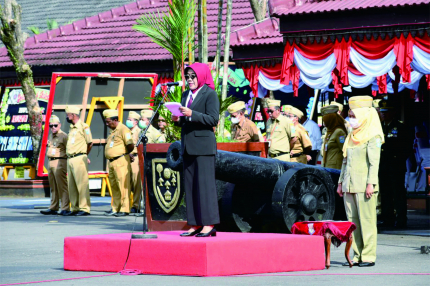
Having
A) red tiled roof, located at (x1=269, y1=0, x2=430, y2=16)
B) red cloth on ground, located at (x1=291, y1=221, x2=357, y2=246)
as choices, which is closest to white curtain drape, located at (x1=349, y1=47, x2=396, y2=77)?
red tiled roof, located at (x1=269, y1=0, x2=430, y2=16)

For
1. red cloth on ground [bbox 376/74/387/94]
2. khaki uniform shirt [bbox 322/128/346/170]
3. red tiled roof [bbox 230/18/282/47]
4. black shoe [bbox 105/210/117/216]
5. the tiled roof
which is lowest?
black shoe [bbox 105/210/117/216]

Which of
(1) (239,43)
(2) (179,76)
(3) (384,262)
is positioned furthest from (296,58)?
(3) (384,262)

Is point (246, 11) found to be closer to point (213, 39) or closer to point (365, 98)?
point (213, 39)

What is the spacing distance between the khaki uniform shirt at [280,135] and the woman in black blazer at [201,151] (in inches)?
247

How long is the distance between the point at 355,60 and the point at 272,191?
3288 millimetres

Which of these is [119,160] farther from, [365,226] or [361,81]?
[365,226]

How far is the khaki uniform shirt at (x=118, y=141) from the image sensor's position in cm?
1798

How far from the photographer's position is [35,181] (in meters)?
24.3

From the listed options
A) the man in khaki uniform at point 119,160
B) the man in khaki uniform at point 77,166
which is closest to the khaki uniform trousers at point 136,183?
the man in khaki uniform at point 119,160

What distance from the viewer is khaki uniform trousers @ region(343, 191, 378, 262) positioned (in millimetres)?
9922

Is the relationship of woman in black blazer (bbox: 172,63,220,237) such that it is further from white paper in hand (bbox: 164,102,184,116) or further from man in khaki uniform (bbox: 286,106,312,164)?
man in khaki uniform (bbox: 286,106,312,164)

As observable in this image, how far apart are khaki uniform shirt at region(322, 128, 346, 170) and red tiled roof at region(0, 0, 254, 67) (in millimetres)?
9086

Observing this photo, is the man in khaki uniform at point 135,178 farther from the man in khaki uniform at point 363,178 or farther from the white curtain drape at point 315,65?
the man in khaki uniform at point 363,178

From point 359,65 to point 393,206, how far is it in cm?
229
